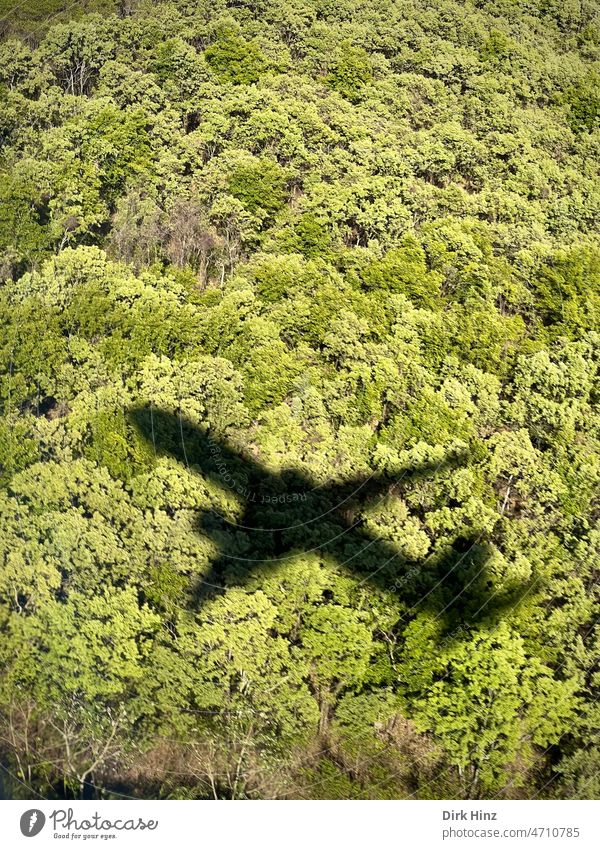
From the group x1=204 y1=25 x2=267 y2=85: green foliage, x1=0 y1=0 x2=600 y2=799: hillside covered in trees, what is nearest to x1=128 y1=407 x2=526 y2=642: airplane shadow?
x1=0 y1=0 x2=600 y2=799: hillside covered in trees

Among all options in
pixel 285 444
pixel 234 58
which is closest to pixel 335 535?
pixel 285 444

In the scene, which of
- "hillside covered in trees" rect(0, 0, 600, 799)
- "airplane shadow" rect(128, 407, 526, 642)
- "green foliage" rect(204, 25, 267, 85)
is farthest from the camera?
"green foliage" rect(204, 25, 267, 85)

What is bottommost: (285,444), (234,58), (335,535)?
(335,535)

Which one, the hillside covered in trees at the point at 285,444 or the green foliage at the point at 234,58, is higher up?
the green foliage at the point at 234,58

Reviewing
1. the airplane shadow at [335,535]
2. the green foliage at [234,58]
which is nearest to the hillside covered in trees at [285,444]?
the airplane shadow at [335,535]

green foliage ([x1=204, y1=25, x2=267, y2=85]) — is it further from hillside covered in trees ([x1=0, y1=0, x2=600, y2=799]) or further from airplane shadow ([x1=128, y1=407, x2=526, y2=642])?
airplane shadow ([x1=128, y1=407, x2=526, y2=642])

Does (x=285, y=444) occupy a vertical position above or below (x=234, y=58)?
below

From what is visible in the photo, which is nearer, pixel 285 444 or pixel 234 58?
pixel 285 444

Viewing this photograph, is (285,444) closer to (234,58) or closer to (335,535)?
(335,535)

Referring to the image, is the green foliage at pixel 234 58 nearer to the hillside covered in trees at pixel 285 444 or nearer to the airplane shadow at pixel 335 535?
the hillside covered in trees at pixel 285 444
